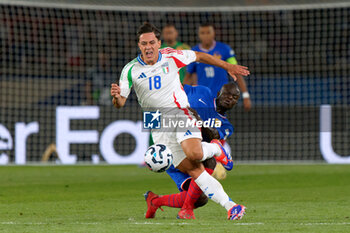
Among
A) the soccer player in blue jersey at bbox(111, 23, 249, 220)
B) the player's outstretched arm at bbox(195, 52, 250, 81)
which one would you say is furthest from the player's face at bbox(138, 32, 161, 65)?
the player's outstretched arm at bbox(195, 52, 250, 81)

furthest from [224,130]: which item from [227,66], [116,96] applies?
[116,96]

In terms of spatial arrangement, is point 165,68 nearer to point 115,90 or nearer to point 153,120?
point 153,120

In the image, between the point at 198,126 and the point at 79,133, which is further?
the point at 79,133

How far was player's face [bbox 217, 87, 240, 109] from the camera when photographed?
7.83m

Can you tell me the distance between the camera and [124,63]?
60.1 ft

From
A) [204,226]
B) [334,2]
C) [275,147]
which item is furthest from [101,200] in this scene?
[334,2]

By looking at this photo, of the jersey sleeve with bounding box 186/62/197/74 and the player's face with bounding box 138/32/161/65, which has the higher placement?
the player's face with bounding box 138/32/161/65

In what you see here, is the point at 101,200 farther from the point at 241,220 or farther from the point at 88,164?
the point at 88,164

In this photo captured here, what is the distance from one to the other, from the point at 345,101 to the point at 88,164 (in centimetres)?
641

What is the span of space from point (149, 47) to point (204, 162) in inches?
46.8

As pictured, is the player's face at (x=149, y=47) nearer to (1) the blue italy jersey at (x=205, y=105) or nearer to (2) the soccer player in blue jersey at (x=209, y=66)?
(1) the blue italy jersey at (x=205, y=105)

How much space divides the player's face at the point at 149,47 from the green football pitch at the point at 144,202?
4.76 ft

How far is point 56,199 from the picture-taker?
336 inches

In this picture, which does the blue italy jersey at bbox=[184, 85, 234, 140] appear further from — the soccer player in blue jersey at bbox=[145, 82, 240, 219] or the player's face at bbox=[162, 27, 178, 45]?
the player's face at bbox=[162, 27, 178, 45]
